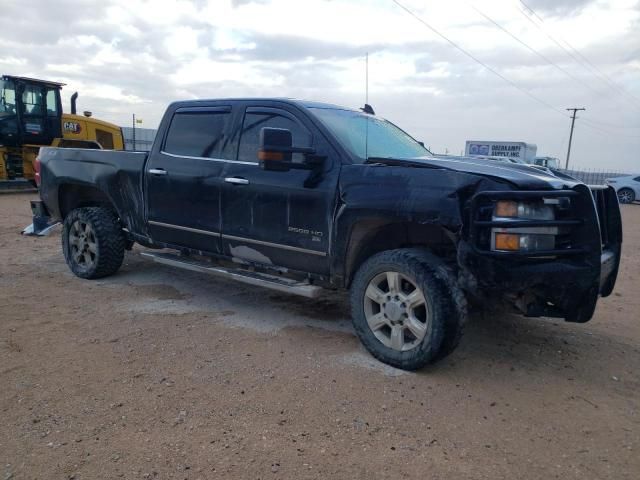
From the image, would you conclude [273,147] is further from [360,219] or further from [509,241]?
[509,241]

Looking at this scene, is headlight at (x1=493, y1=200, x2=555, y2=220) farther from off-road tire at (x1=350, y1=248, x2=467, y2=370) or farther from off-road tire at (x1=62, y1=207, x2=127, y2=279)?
off-road tire at (x1=62, y1=207, x2=127, y2=279)

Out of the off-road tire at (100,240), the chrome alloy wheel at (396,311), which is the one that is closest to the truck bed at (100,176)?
the off-road tire at (100,240)

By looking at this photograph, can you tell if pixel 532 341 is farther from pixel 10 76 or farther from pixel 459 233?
pixel 10 76

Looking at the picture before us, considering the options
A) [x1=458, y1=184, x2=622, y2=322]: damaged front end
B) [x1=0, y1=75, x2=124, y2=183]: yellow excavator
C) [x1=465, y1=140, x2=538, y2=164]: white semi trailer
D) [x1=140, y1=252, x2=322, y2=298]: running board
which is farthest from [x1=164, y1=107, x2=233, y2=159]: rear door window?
[x1=465, y1=140, x2=538, y2=164]: white semi trailer

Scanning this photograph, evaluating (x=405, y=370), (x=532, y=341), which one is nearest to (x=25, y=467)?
(x=405, y=370)

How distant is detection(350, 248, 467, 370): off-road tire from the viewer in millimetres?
3504

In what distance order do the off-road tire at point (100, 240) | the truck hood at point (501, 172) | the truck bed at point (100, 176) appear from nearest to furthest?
the truck hood at point (501, 172) < the truck bed at point (100, 176) < the off-road tire at point (100, 240)

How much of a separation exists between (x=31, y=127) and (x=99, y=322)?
1275 cm

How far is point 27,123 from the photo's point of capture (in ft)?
49.1

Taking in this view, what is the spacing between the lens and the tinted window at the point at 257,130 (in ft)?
14.4

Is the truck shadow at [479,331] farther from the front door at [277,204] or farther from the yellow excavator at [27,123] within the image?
the yellow excavator at [27,123]

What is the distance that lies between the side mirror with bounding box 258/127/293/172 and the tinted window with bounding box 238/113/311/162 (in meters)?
0.41

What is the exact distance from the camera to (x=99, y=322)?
4586 millimetres

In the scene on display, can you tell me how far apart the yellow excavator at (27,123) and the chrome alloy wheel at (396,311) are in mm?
14059
